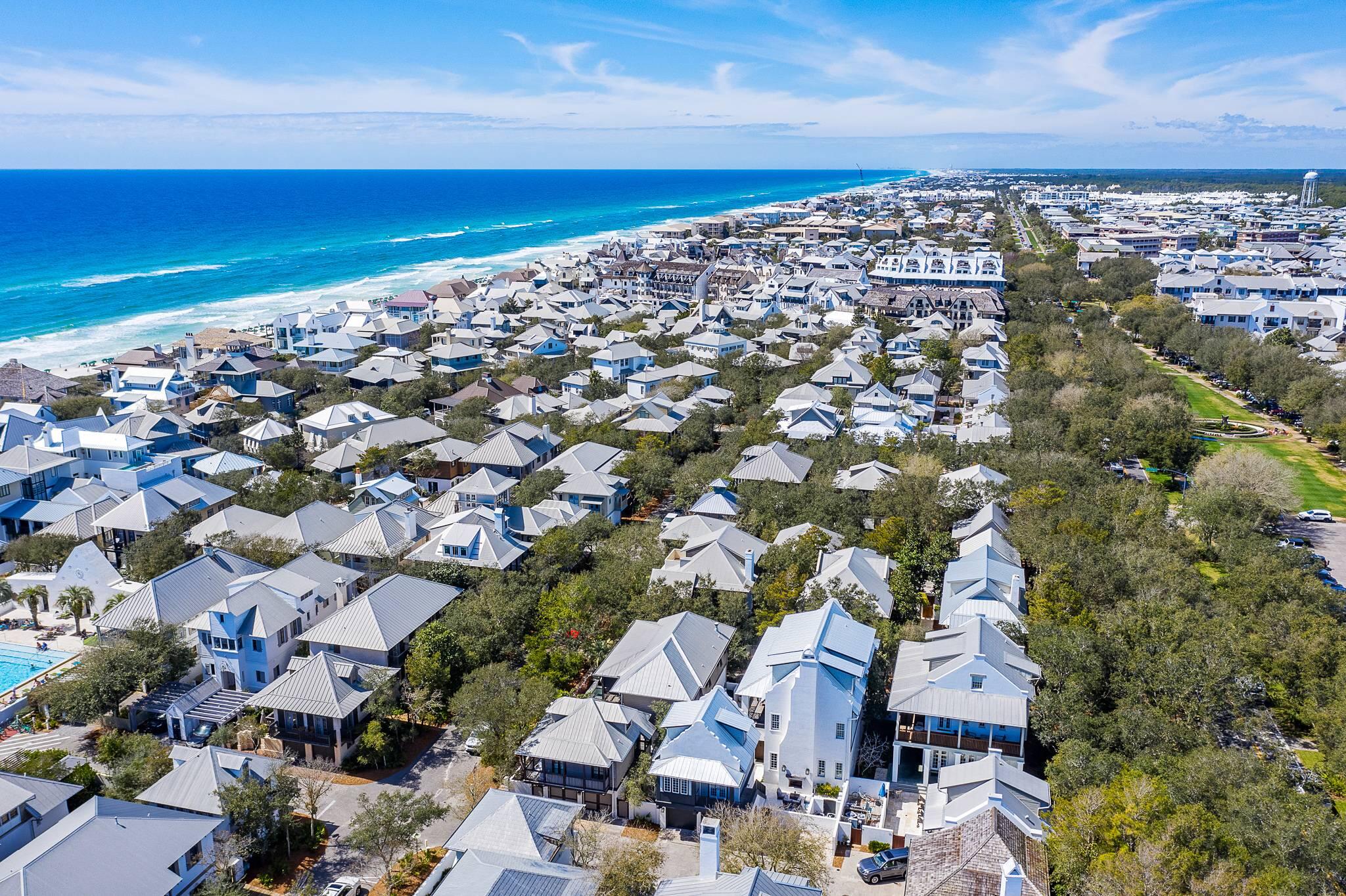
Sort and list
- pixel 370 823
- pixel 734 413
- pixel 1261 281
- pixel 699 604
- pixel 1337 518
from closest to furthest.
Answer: pixel 370 823, pixel 699 604, pixel 1337 518, pixel 734 413, pixel 1261 281

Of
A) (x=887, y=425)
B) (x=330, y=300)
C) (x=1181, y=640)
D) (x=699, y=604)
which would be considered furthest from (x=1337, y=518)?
(x=330, y=300)

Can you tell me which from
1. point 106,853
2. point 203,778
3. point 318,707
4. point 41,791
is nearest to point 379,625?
point 318,707

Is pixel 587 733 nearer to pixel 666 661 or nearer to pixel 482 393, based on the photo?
pixel 666 661

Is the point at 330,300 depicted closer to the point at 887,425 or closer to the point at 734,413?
the point at 734,413

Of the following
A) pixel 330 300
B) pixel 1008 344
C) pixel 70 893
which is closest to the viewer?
pixel 70 893

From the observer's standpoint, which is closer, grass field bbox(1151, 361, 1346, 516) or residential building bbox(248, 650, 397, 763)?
residential building bbox(248, 650, 397, 763)

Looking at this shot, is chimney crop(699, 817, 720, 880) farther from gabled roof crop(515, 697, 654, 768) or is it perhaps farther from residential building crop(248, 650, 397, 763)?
residential building crop(248, 650, 397, 763)

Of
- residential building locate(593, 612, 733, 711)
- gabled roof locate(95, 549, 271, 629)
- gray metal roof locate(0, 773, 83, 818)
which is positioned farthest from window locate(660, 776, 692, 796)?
gabled roof locate(95, 549, 271, 629)

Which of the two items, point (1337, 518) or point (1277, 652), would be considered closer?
point (1277, 652)
